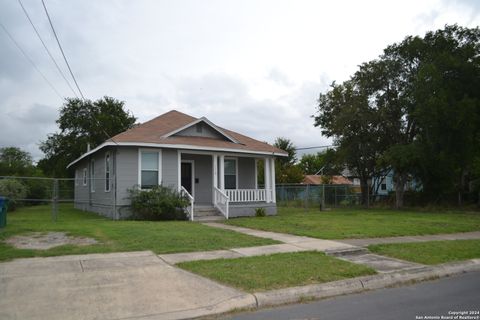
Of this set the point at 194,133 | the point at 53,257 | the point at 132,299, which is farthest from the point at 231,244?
the point at 194,133

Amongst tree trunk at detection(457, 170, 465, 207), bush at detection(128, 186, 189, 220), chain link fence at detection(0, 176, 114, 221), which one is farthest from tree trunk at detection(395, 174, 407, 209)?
chain link fence at detection(0, 176, 114, 221)

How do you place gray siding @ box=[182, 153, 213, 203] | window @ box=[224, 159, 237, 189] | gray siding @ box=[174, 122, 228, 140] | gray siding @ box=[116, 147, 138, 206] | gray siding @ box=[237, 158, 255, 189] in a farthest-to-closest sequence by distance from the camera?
1. gray siding @ box=[237, 158, 255, 189]
2. window @ box=[224, 159, 237, 189]
3. gray siding @ box=[182, 153, 213, 203]
4. gray siding @ box=[174, 122, 228, 140]
5. gray siding @ box=[116, 147, 138, 206]

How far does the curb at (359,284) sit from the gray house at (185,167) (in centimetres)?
1075

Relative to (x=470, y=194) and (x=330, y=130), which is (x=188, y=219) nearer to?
(x=330, y=130)

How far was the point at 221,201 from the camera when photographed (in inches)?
750

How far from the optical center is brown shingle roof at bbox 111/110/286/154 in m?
17.8

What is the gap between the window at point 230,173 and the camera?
69.4 ft

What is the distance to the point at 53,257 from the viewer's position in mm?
8648

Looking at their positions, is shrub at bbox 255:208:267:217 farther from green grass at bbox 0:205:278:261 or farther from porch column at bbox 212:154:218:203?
green grass at bbox 0:205:278:261

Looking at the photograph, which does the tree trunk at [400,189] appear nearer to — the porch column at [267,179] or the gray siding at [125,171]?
the porch column at [267,179]

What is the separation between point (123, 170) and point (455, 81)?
64.5 ft

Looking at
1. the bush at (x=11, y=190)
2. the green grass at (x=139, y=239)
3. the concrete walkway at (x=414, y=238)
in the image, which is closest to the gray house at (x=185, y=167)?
the bush at (x=11, y=190)

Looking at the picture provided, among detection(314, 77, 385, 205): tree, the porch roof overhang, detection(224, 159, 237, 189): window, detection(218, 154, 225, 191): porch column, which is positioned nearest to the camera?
the porch roof overhang

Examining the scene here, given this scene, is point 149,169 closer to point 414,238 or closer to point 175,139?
point 175,139
